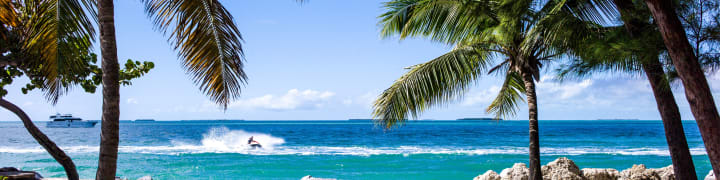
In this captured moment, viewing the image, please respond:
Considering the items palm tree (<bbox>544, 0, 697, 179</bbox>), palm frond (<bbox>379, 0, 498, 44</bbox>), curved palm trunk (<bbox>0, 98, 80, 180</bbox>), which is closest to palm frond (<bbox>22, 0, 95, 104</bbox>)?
curved palm trunk (<bbox>0, 98, 80, 180</bbox>)

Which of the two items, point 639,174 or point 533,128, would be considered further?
point 639,174

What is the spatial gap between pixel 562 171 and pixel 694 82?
497 cm

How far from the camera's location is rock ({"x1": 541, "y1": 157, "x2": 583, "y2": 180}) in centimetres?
902

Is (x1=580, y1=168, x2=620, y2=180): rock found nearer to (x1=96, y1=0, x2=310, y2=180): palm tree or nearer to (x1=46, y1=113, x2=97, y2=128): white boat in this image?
(x1=96, y1=0, x2=310, y2=180): palm tree

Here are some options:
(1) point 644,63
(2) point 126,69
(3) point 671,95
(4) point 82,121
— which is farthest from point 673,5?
(4) point 82,121

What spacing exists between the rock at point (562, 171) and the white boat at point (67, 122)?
75335 millimetres

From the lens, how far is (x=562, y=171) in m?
9.08

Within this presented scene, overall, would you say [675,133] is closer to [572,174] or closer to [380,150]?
[572,174]

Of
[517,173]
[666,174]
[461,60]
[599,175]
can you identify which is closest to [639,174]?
[666,174]

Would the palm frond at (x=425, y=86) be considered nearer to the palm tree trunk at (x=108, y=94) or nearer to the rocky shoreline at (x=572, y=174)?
the rocky shoreline at (x=572, y=174)

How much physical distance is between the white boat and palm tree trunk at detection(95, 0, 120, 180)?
7662cm

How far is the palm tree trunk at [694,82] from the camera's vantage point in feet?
14.6

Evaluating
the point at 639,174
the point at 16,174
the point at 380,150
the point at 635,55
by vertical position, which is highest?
the point at 635,55

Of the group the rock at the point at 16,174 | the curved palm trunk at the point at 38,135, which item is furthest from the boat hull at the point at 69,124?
the curved palm trunk at the point at 38,135
